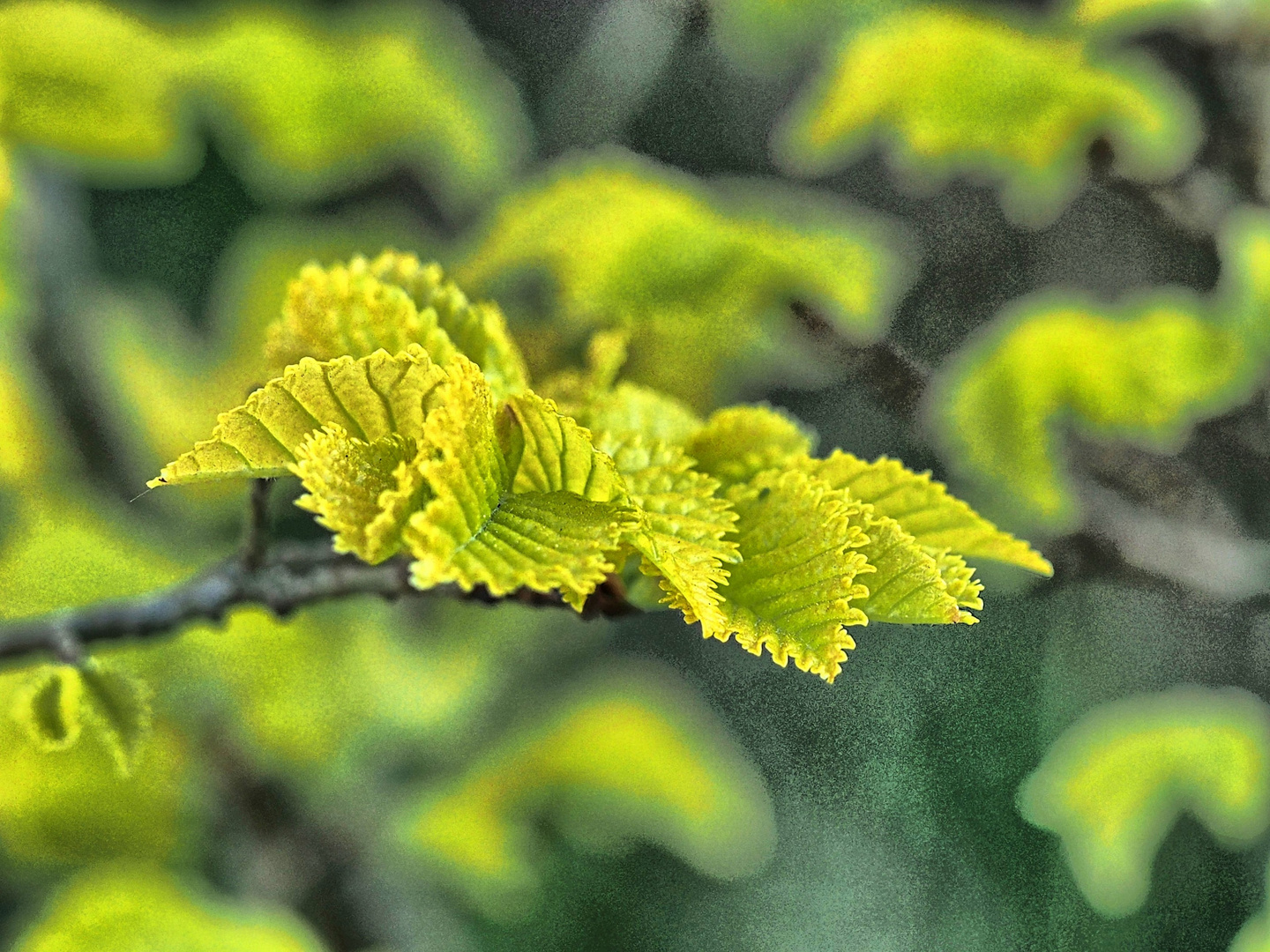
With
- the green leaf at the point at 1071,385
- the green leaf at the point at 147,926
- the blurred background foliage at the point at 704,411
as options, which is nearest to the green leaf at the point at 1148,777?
the blurred background foliage at the point at 704,411

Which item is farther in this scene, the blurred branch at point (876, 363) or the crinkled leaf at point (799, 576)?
the blurred branch at point (876, 363)

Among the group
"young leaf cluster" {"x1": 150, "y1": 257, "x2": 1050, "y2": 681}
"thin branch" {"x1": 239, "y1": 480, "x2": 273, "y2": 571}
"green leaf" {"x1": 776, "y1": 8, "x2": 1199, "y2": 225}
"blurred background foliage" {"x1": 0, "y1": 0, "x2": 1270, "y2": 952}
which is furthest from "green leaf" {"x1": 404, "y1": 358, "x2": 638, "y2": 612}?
"green leaf" {"x1": 776, "y1": 8, "x2": 1199, "y2": 225}

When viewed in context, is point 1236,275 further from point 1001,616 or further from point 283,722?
point 283,722

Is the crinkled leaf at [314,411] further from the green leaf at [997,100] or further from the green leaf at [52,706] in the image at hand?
the green leaf at [997,100]

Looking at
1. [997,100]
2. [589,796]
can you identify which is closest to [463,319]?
[997,100]

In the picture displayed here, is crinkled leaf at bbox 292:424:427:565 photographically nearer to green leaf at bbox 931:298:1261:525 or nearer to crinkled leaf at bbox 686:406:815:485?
crinkled leaf at bbox 686:406:815:485

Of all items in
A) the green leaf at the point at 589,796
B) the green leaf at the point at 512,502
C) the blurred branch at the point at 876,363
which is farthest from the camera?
the green leaf at the point at 589,796
